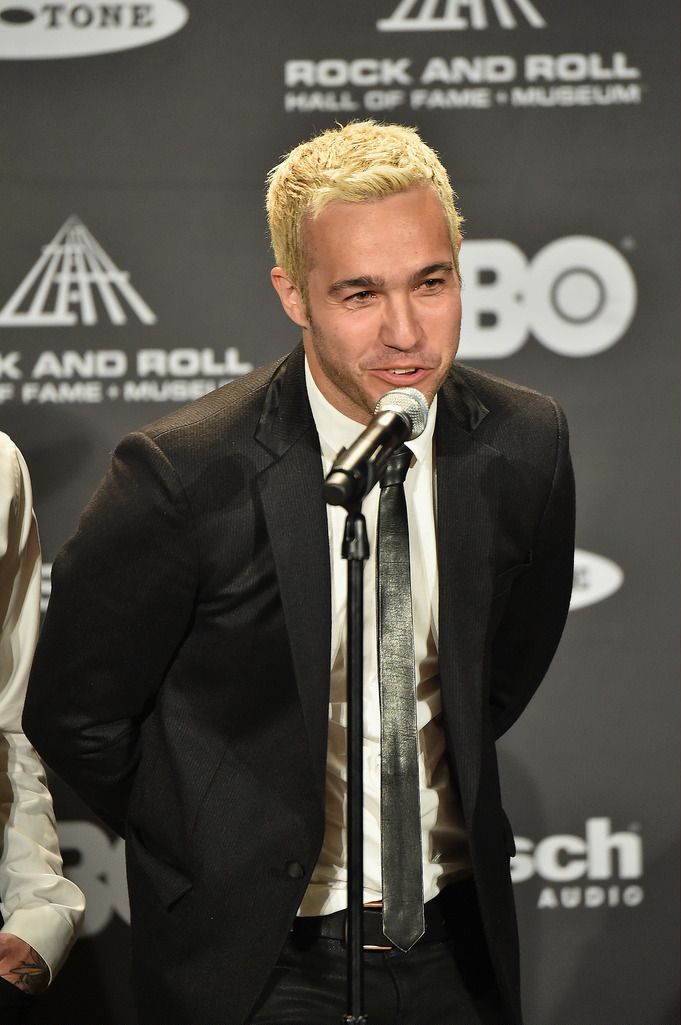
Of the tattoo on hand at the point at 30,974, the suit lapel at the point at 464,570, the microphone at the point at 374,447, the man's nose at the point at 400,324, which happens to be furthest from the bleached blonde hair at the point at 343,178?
the tattoo on hand at the point at 30,974

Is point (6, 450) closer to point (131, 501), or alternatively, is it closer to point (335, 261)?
point (131, 501)

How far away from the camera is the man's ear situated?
2.11m

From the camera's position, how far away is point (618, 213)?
339 cm

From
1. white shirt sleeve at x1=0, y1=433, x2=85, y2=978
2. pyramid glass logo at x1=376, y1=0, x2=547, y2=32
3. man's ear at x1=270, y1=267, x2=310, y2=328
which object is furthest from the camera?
pyramid glass logo at x1=376, y1=0, x2=547, y2=32

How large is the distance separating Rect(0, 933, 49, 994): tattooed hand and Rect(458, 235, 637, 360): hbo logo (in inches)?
71.9

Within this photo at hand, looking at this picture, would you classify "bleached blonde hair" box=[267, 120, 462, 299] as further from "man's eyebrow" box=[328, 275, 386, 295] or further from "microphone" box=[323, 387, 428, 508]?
"microphone" box=[323, 387, 428, 508]

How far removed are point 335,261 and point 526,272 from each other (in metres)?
1.53

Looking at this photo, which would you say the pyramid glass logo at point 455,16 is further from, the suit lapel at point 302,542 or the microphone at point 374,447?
the microphone at point 374,447

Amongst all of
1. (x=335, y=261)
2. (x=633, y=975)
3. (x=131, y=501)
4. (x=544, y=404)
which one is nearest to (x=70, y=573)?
(x=131, y=501)

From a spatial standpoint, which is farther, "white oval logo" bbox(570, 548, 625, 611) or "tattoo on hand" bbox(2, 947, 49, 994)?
"white oval logo" bbox(570, 548, 625, 611)

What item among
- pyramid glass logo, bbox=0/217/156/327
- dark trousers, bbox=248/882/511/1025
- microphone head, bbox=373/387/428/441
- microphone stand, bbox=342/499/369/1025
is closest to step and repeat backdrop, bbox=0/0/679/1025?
pyramid glass logo, bbox=0/217/156/327

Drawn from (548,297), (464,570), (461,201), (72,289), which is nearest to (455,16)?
(461,201)

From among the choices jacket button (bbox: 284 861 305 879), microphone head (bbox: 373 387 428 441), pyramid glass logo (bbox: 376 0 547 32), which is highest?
pyramid glass logo (bbox: 376 0 547 32)

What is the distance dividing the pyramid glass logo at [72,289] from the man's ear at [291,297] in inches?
51.4
